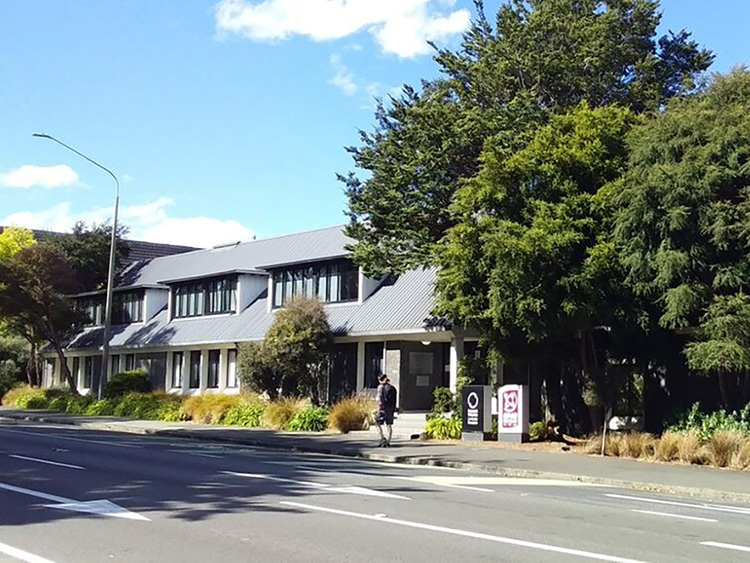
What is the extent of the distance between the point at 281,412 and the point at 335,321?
5504 mm

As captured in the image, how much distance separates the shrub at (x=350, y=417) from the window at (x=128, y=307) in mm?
22688

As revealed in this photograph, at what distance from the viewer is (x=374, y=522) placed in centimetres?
1059

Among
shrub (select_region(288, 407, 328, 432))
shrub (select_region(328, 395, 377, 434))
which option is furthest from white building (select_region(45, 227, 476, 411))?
shrub (select_region(288, 407, 328, 432))

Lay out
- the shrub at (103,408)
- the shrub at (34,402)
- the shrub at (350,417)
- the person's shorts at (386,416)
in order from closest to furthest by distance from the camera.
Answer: the person's shorts at (386,416) → the shrub at (350,417) → the shrub at (103,408) → the shrub at (34,402)

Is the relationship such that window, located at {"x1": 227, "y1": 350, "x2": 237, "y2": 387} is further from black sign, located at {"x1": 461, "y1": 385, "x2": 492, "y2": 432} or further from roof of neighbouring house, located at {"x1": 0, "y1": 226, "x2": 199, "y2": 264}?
roof of neighbouring house, located at {"x1": 0, "y1": 226, "x2": 199, "y2": 264}

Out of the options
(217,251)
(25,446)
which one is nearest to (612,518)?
(25,446)

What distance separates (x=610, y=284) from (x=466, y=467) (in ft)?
18.6

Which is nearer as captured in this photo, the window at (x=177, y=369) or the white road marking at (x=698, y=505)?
the white road marking at (x=698, y=505)

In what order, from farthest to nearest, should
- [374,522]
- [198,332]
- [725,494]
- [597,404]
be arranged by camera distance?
1. [198,332]
2. [597,404]
3. [725,494]
4. [374,522]

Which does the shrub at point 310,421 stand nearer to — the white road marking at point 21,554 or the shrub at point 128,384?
the shrub at point 128,384

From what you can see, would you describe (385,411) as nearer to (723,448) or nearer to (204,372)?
(723,448)

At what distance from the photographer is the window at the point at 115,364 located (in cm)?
4947

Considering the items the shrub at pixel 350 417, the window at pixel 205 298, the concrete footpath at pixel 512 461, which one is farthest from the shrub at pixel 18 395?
the shrub at pixel 350 417

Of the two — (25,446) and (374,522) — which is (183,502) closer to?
(374,522)
